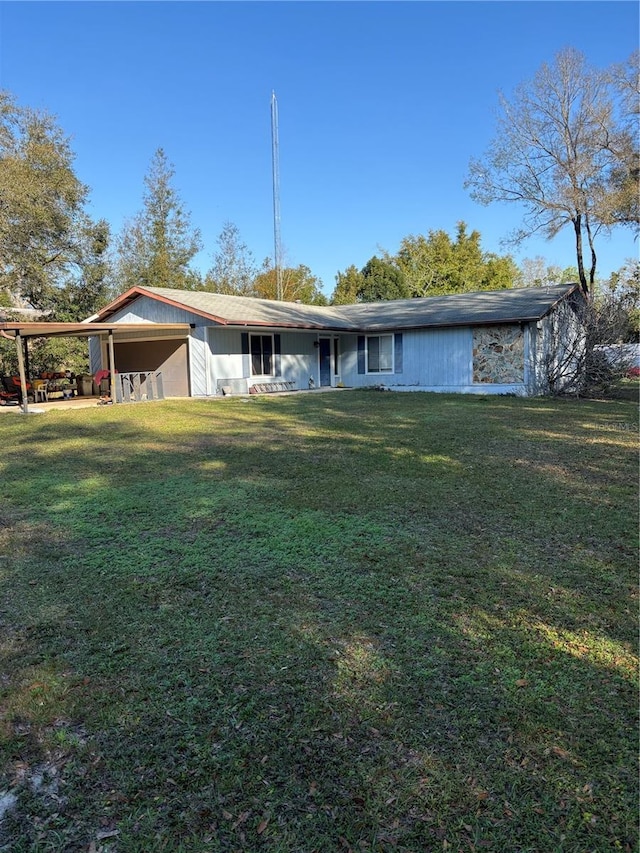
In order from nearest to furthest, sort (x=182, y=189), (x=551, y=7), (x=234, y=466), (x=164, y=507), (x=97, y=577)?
(x=97, y=577) → (x=164, y=507) → (x=234, y=466) → (x=551, y=7) → (x=182, y=189)

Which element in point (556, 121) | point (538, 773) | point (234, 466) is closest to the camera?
point (538, 773)

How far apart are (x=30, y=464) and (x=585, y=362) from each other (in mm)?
15583

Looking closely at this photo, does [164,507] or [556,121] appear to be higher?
[556,121]

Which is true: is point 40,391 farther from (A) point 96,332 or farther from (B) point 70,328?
(B) point 70,328

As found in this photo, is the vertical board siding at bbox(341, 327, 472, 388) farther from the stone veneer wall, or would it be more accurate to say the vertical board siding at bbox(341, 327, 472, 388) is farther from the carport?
the carport

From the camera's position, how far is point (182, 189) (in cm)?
3591

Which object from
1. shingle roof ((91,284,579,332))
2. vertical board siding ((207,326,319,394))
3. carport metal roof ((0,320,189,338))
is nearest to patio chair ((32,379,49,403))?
carport metal roof ((0,320,189,338))

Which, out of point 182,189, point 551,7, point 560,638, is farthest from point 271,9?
point 182,189

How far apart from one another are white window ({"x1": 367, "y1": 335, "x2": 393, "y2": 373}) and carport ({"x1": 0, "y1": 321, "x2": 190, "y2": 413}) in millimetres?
7259

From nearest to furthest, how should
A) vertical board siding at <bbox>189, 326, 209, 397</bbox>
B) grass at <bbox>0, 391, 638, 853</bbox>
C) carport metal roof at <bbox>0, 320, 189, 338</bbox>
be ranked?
grass at <bbox>0, 391, 638, 853</bbox>, carport metal roof at <bbox>0, 320, 189, 338</bbox>, vertical board siding at <bbox>189, 326, 209, 397</bbox>

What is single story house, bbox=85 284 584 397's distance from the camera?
60.3 feet

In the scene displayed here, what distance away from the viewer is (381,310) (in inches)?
982

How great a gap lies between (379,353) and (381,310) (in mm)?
3728

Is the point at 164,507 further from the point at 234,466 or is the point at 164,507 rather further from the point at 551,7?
the point at 551,7
